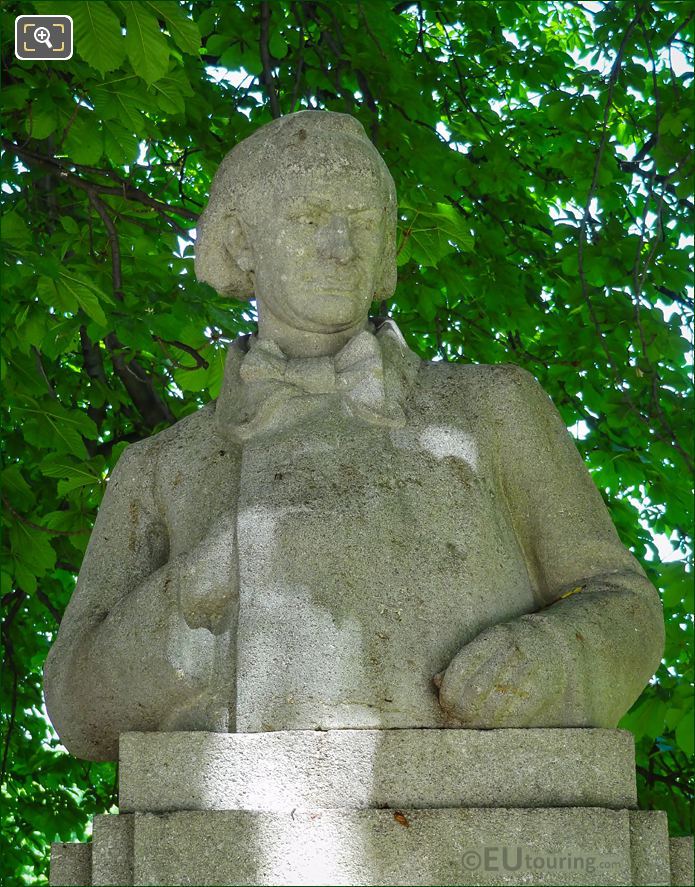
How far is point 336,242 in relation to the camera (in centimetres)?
388

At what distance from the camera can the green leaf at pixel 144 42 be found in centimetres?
462

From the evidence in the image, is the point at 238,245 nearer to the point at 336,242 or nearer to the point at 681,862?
the point at 336,242

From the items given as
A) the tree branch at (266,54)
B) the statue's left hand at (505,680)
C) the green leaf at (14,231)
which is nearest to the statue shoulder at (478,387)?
the statue's left hand at (505,680)

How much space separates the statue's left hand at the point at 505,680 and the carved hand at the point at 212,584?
0.53 m

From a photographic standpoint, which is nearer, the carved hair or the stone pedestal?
the stone pedestal

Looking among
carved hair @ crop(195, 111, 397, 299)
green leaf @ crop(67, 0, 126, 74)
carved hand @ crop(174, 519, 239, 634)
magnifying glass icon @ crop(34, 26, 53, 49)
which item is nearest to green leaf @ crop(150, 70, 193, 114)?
magnifying glass icon @ crop(34, 26, 53, 49)

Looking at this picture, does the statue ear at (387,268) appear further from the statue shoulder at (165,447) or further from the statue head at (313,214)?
the statue shoulder at (165,447)

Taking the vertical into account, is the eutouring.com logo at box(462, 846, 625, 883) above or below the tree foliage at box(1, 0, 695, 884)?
below

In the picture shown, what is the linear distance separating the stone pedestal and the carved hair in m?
1.37

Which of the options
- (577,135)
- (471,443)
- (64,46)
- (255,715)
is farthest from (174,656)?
(577,135)

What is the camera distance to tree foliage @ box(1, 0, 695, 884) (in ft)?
19.3

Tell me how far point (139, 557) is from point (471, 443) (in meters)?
0.90

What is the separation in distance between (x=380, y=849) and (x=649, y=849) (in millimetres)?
623

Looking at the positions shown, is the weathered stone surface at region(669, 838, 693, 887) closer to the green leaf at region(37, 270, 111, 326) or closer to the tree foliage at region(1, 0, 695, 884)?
the tree foliage at region(1, 0, 695, 884)
